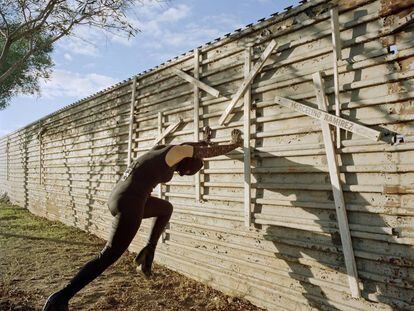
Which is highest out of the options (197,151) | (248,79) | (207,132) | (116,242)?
(248,79)

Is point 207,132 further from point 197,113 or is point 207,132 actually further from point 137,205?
point 137,205

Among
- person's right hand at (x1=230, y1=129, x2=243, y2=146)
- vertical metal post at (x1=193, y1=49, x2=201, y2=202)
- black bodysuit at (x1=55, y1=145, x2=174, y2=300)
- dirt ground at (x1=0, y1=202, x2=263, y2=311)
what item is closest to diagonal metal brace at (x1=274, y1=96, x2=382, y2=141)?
person's right hand at (x1=230, y1=129, x2=243, y2=146)

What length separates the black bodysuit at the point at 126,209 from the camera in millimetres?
4004

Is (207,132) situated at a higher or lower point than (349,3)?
lower

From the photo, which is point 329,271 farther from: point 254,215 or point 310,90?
point 310,90

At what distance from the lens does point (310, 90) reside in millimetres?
4379

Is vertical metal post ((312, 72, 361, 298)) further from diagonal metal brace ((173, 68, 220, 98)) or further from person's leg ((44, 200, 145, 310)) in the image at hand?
person's leg ((44, 200, 145, 310))

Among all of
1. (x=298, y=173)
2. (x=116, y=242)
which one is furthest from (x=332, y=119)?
(x=116, y=242)

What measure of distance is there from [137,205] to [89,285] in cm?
266

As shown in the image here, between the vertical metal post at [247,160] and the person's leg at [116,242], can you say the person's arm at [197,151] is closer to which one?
the vertical metal post at [247,160]

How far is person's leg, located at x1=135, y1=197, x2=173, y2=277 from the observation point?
470 cm

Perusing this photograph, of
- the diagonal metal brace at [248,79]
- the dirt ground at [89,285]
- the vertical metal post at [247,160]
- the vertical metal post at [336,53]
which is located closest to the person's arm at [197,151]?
the vertical metal post at [247,160]

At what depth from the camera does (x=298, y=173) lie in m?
4.53

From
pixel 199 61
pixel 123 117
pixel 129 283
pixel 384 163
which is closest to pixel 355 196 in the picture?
pixel 384 163
